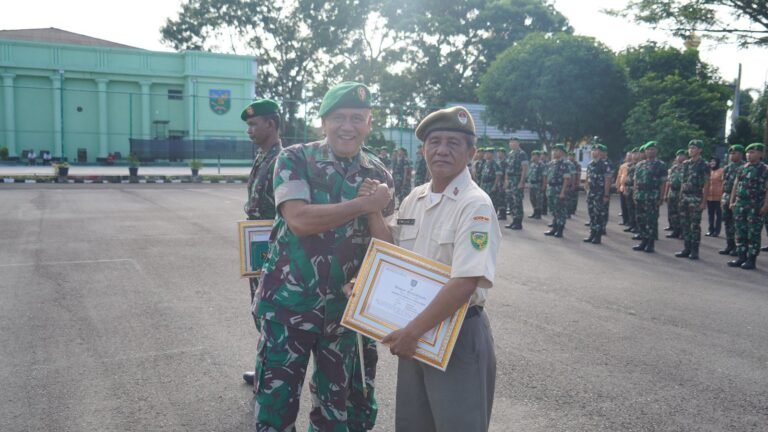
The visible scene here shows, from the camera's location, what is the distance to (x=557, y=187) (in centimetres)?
1277

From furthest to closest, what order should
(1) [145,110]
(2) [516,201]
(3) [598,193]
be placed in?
(1) [145,110]
(2) [516,201]
(3) [598,193]

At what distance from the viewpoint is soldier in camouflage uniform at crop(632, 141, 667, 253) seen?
10.4 metres

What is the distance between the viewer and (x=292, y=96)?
157 feet

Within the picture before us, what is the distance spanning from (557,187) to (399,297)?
11.3 meters

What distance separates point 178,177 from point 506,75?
49.8ft

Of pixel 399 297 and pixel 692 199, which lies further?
pixel 692 199

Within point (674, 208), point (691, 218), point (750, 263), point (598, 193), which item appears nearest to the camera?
point (750, 263)

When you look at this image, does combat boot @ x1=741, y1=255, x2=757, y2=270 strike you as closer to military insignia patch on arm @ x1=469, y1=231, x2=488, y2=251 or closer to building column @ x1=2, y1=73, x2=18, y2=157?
military insignia patch on arm @ x1=469, y1=231, x2=488, y2=251

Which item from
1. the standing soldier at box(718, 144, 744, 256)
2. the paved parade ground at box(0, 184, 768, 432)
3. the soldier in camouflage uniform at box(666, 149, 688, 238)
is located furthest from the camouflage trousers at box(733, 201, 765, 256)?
the soldier in camouflage uniform at box(666, 149, 688, 238)

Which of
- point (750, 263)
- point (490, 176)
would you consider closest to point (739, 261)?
point (750, 263)

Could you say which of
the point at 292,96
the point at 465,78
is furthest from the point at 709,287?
the point at 292,96

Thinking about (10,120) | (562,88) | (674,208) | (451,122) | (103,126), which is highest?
(562,88)

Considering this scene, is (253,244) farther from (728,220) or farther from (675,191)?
(675,191)

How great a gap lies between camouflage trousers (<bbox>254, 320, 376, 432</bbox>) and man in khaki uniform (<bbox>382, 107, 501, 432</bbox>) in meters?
0.44
